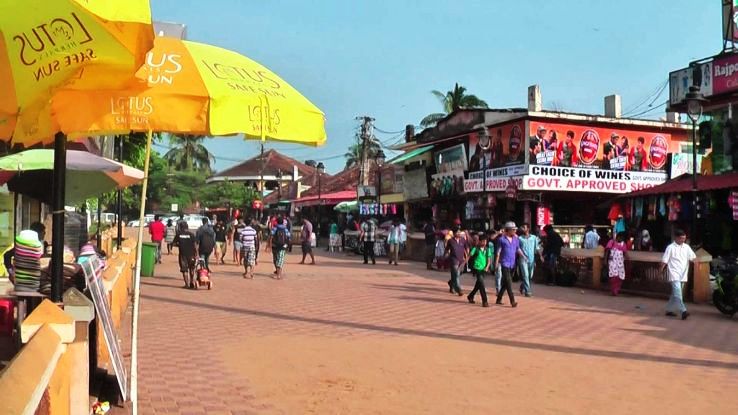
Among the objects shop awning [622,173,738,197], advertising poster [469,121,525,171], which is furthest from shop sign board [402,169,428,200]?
shop awning [622,173,738,197]

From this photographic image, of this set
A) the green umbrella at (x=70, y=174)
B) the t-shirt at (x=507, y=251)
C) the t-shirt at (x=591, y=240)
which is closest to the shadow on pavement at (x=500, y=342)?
the green umbrella at (x=70, y=174)

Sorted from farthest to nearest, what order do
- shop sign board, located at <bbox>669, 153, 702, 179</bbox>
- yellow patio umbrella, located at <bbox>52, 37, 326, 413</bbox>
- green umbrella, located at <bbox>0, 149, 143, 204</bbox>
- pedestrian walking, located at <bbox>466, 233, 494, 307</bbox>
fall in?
shop sign board, located at <bbox>669, 153, 702, 179</bbox> → pedestrian walking, located at <bbox>466, 233, 494, 307</bbox> → green umbrella, located at <bbox>0, 149, 143, 204</bbox> → yellow patio umbrella, located at <bbox>52, 37, 326, 413</bbox>

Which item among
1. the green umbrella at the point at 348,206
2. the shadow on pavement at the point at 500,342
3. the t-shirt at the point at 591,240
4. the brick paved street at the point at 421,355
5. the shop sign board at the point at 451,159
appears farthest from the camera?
the green umbrella at the point at 348,206

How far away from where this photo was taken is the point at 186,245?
52.3ft

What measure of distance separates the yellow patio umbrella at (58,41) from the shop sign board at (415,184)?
98.0 ft

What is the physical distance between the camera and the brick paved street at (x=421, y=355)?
6.47 meters

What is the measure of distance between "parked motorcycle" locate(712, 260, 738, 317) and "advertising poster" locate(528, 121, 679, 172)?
40.2ft

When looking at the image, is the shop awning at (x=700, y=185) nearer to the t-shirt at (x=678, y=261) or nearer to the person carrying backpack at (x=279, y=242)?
the t-shirt at (x=678, y=261)

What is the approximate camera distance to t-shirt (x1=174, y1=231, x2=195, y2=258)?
51.9 feet

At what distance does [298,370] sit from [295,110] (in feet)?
11.8

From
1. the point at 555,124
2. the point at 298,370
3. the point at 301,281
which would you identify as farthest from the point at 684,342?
the point at 555,124

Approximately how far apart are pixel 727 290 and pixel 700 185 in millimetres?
7572

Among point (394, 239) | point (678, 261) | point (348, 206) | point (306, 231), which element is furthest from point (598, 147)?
point (348, 206)

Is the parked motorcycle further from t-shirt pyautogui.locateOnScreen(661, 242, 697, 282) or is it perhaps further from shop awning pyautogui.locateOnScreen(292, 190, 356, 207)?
shop awning pyautogui.locateOnScreen(292, 190, 356, 207)
